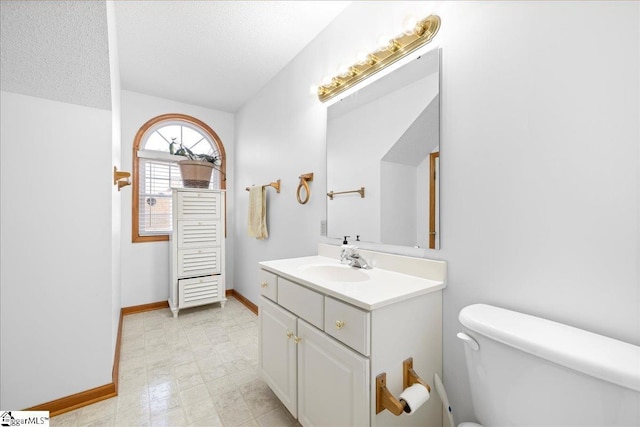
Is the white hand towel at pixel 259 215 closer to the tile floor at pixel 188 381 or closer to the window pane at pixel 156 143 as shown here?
the tile floor at pixel 188 381

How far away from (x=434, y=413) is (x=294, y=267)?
3.15ft

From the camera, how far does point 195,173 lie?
3031mm

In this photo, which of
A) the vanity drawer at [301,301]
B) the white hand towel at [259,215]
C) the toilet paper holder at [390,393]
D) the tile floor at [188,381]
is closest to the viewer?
the toilet paper holder at [390,393]

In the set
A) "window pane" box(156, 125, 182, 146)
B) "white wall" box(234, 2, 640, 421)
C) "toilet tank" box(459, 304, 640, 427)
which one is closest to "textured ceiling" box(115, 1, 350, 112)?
"window pane" box(156, 125, 182, 146)

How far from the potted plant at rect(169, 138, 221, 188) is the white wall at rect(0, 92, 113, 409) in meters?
1.37

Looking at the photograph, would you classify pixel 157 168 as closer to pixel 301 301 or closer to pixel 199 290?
pixel 199 290

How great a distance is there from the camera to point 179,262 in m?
2.94

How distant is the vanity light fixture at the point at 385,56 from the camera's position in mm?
1268

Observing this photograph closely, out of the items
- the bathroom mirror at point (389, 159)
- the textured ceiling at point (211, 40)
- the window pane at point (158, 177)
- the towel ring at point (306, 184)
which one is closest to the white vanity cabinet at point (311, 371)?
the bathroom mirror at point (389, 159)

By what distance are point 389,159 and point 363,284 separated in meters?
0.72

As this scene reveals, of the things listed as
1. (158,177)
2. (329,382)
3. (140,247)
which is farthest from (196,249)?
(329,382)

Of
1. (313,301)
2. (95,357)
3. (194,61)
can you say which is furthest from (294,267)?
(194,61)

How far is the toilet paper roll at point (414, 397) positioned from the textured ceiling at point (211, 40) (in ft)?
7.12

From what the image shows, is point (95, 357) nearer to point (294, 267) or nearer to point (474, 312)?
point (294, 267)
